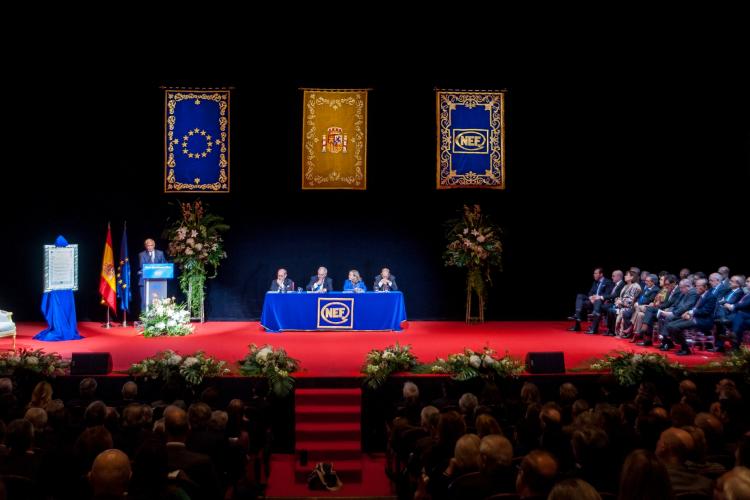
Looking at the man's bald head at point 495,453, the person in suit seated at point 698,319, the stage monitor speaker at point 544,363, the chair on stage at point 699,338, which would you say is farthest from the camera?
the chair on stage at point 699,338

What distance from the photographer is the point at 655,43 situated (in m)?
11.5

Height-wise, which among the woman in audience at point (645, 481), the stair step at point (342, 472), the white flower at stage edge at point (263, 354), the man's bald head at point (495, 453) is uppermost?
the woman in audience at point (645, 481)

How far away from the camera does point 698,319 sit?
28.9 feet

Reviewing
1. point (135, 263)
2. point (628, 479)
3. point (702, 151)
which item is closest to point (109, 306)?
point (135, 263)

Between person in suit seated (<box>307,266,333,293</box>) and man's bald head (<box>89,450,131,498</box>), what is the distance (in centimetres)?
857

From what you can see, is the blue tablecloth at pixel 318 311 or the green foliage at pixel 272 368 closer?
the green foliage at pixel 272 368

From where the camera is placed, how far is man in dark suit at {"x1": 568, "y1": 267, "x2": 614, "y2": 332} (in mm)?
10953

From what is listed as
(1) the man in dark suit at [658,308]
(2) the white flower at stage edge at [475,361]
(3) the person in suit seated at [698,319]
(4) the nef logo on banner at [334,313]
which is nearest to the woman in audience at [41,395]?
(2) the white flower at stage edge at [475,361]

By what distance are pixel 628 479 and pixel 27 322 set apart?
40.1 feet

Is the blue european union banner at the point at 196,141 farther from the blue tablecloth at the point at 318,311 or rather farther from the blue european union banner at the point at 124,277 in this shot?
the blue tablecloth at the point at 318,311

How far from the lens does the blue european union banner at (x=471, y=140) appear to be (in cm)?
1225

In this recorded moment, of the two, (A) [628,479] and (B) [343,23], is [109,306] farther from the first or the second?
(A) [628,479]

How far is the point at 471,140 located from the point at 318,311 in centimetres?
449

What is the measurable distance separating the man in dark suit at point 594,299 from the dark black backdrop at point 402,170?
1.18m
